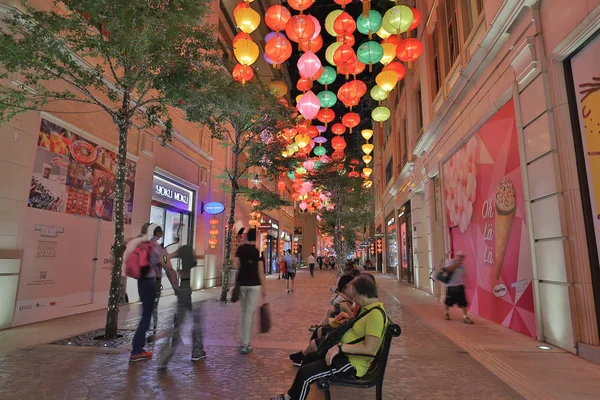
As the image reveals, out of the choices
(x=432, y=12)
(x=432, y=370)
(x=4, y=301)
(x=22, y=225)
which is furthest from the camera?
(x=432, y=12)

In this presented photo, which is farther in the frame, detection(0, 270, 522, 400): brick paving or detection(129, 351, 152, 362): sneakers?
detection(129, 351, 152, 362): sneakers

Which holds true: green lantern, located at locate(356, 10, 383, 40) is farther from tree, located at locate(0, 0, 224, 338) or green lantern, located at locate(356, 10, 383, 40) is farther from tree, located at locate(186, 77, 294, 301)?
tree, located at locate(186, 77, 294, 301)

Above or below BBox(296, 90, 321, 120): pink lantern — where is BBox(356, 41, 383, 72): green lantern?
above

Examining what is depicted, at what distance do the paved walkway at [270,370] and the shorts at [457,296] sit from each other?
1.03 metres

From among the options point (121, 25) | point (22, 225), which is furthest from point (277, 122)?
point (22, 225)

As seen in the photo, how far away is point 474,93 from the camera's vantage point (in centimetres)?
861

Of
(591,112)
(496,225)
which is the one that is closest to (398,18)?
(591,112)

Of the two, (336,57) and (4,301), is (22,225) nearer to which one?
(4,301)

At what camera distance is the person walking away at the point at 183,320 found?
192 inches

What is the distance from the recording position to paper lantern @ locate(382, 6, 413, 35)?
780 cm

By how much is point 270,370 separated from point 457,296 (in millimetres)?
5297

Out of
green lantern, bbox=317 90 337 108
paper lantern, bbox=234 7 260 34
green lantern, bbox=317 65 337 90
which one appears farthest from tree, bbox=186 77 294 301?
green lantern, bbox=317 65 337 90

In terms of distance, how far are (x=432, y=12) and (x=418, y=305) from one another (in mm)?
10099

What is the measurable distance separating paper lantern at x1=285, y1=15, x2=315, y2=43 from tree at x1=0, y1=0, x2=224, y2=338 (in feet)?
5.98
